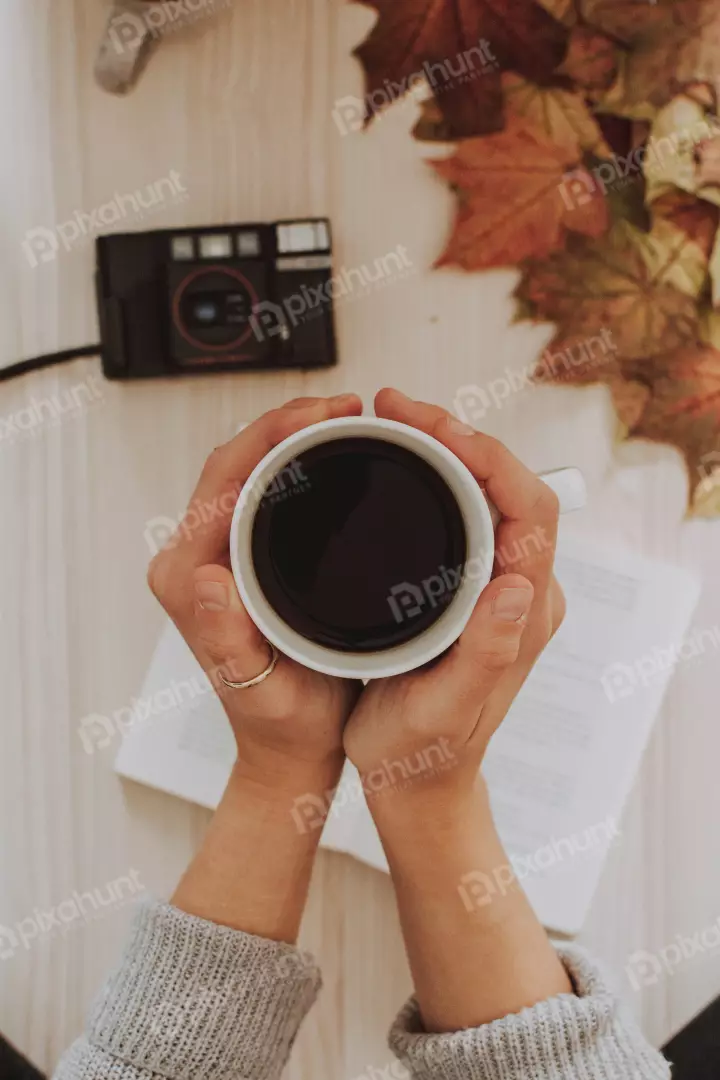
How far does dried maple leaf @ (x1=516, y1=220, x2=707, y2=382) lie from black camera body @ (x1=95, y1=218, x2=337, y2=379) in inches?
6.3

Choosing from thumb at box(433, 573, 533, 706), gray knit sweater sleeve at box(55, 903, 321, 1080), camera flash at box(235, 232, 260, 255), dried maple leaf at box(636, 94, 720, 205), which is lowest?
gray knit sweater sleeve at box(55, 903, 321, 1080)

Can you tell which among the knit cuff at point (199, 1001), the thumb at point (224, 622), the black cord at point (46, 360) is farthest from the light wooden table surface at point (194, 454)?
the thumb at point (224, 622)

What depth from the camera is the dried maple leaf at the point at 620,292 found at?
0.69m

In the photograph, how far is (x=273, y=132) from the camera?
0.70 m

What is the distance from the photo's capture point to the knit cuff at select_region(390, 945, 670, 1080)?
21.0 inches

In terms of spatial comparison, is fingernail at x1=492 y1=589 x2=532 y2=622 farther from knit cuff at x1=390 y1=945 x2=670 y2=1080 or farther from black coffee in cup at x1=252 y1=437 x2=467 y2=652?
knit cuff at x1=390 y1=945 x2=670 y2=1080

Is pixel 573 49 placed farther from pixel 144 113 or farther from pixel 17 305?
pixel 17 305

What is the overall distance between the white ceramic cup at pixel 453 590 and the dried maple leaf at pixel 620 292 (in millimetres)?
255

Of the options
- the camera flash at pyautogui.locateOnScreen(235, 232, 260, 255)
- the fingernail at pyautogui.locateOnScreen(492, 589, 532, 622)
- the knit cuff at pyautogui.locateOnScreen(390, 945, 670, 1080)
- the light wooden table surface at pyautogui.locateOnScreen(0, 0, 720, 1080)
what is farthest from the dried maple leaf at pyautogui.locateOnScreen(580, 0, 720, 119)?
the knit cuff at pyautogui.locateOnScreen(390, 945, 670, 1080)

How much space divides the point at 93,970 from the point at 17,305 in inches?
20.3

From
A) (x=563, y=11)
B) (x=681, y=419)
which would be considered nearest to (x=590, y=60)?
(x=563, y=11)

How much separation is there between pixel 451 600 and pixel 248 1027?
0.99 feet

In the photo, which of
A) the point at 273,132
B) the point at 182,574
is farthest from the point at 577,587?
the point at 273,132

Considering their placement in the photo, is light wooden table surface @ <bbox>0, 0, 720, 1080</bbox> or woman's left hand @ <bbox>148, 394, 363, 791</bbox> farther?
light wooden table surface @ <bbox>0, 0, 720, 1080</bbox>
